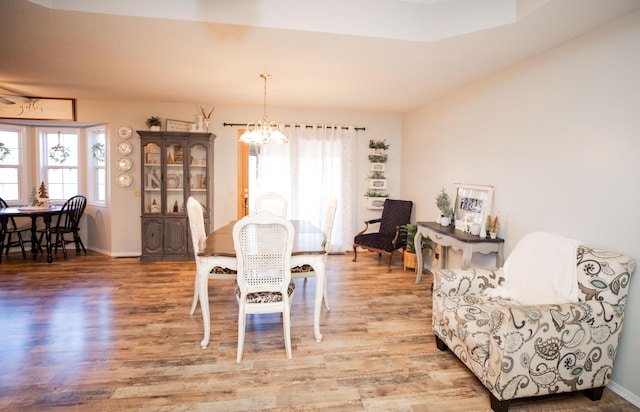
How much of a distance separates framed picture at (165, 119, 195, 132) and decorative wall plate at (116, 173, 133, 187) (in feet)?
3.23

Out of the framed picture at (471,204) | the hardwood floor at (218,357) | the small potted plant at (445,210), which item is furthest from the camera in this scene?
the small potted plant at (445,210)

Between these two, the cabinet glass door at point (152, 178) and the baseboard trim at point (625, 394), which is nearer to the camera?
the baseboard trim at point (625, 394)

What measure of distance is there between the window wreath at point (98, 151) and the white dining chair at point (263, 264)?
4.63m

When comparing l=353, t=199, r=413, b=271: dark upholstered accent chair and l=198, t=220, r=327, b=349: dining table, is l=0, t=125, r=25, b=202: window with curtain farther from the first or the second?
l=353, t=199, r=413, b=271: dark upholstered accent chair

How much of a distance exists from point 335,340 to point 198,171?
12.1ft

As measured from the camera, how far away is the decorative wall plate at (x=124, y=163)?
18.0 feet

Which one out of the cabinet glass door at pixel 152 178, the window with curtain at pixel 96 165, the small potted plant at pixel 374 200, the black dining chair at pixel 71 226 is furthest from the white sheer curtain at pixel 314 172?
the black dining chair at pixel 71 226

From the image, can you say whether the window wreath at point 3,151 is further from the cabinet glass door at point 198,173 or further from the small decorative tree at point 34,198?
the cabinet glass door at point 198,173

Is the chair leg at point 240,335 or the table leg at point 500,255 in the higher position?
the table leg at point 500,255

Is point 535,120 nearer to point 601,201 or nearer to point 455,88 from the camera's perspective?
point 601,201

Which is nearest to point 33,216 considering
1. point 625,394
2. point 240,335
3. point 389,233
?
point 240,335

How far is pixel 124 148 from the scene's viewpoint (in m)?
5.45

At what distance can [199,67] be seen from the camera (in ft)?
11.7

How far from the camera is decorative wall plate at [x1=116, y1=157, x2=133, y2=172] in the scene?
547 cm
